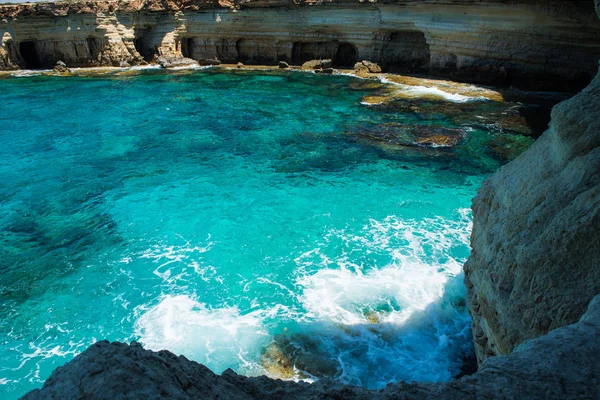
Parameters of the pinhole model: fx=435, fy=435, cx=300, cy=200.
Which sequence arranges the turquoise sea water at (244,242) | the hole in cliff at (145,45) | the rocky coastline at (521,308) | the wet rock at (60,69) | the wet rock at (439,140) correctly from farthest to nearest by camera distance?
the hole in cliff at (145,45)
the wet rock at (60,69)
the wet rock at (439,140)
the turquoise sea water at (244,242)
the rocky coastline at (521,308)

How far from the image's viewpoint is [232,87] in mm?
29688

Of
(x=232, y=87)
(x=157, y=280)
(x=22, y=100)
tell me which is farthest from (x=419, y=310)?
(x=22, y=100)

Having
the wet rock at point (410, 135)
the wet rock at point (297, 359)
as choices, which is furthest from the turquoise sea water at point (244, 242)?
the wet rock at point (410, 135)

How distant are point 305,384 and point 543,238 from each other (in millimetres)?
3376

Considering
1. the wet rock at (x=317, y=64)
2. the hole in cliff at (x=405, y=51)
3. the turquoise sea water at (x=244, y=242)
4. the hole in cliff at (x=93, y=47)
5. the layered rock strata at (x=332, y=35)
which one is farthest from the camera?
the hole in cliff at (x=93, y=47)

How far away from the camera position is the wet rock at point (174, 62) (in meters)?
36.2

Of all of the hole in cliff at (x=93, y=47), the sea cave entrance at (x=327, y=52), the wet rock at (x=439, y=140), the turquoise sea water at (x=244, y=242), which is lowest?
the turquoise sea water at (x=244, y=242)

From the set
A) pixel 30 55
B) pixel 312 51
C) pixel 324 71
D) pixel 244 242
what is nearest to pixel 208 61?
pixel 312 51

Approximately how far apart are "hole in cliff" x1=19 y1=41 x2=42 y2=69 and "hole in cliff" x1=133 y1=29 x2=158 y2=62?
28.7 ft

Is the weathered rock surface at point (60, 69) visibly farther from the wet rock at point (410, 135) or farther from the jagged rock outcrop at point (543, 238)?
the jagged rock outcrop at point (543, 238)

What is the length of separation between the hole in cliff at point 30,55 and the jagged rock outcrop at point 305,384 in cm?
4357

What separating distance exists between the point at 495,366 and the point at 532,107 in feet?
72.4

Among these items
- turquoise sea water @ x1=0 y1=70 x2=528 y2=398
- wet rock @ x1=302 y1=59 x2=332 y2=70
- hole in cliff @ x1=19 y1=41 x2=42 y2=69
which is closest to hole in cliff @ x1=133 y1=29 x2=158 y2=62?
hole in cliff @ x1=19 y1=41 x2=42 y2=69

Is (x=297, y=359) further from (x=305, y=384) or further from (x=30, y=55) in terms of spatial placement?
(x=30, y=55)
